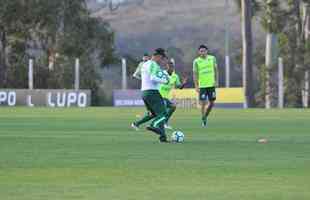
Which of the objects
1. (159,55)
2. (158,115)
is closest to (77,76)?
(158,115)

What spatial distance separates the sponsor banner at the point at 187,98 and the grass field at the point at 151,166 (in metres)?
30.8

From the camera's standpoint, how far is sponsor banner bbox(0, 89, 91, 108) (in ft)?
193

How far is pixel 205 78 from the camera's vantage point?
104 ft

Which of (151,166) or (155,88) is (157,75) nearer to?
Answer: (155,88)

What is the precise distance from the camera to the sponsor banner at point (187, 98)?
5831 centimetres

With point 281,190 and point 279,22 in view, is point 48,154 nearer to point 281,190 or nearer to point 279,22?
point 281,190

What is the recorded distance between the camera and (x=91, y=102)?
209 feet

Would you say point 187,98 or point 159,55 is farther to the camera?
point 187,98

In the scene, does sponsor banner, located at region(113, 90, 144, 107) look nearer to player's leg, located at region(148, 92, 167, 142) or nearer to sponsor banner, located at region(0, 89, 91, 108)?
sponsor banner, located at region(0, 89, 91, 108)

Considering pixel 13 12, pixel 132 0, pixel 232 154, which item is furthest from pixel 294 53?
pixel 132 0

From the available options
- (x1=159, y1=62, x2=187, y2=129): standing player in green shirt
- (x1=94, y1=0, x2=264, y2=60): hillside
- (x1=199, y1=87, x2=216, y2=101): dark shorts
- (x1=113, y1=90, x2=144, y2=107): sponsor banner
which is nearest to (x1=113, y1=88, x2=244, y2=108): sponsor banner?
(x1=113, y1=90, x2=144, y2=107): sponsor banner

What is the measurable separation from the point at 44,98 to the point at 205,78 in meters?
28.3

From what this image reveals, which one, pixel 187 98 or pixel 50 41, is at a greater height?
pixel 50 41

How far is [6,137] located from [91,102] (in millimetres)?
39241
